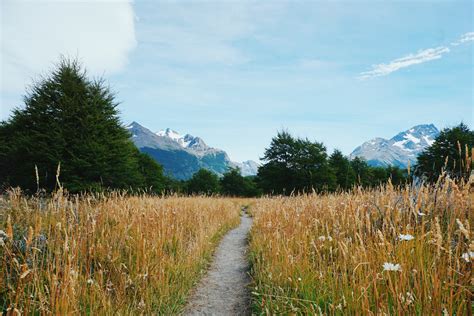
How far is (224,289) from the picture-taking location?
17.1ft

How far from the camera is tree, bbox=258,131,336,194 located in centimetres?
3453

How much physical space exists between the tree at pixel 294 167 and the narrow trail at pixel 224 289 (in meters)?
27.3

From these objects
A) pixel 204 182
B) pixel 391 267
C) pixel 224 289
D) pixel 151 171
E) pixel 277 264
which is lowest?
pixel 224 289

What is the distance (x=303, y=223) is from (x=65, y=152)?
12.3 m

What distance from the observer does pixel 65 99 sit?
544 inches

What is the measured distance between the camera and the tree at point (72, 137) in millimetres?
13281

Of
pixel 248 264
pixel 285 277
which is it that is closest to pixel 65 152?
pixel 248 264

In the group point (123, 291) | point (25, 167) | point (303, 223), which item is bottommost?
point (123, 291)

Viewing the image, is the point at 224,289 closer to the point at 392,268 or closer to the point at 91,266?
the point at 91,266

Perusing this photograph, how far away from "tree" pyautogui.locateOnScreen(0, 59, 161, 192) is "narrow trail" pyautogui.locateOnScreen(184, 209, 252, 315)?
8318mm

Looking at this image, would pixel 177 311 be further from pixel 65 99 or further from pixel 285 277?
pixel 65 99

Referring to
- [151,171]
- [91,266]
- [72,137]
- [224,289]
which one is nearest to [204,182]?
[151,171]

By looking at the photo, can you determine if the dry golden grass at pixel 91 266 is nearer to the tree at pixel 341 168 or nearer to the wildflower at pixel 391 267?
the wildflower at pixel 391 267

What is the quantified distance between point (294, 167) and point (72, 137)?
87.5 feet
